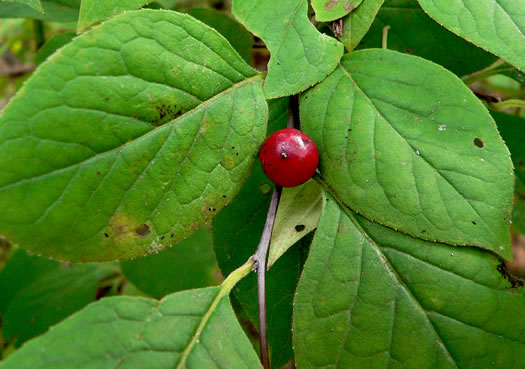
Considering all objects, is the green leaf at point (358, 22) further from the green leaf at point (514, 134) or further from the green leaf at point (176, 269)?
the green leaf at point (176, 269)

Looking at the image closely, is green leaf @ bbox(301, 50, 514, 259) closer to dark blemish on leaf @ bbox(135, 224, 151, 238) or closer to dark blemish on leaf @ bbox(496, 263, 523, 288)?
dark blemish on leaf @ bbox(496, 263, 523, 288)

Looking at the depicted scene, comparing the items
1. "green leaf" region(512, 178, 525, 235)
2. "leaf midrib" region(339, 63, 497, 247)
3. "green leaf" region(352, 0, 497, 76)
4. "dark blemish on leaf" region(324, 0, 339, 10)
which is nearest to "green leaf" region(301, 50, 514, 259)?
A: "leaf midrib" region(339, 63, 497, 247)

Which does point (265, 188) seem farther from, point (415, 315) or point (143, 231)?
point (415, 315)

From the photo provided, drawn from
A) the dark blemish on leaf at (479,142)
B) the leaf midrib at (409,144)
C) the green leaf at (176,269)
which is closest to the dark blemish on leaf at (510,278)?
the leaf midrib at (409,144)

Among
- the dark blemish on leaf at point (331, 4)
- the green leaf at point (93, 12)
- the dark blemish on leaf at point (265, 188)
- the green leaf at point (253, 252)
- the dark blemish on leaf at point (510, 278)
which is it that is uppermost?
the green leaf at point (93, 12)

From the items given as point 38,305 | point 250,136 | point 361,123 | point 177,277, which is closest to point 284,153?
point 250,136

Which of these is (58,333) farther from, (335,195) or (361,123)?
(361,123)
